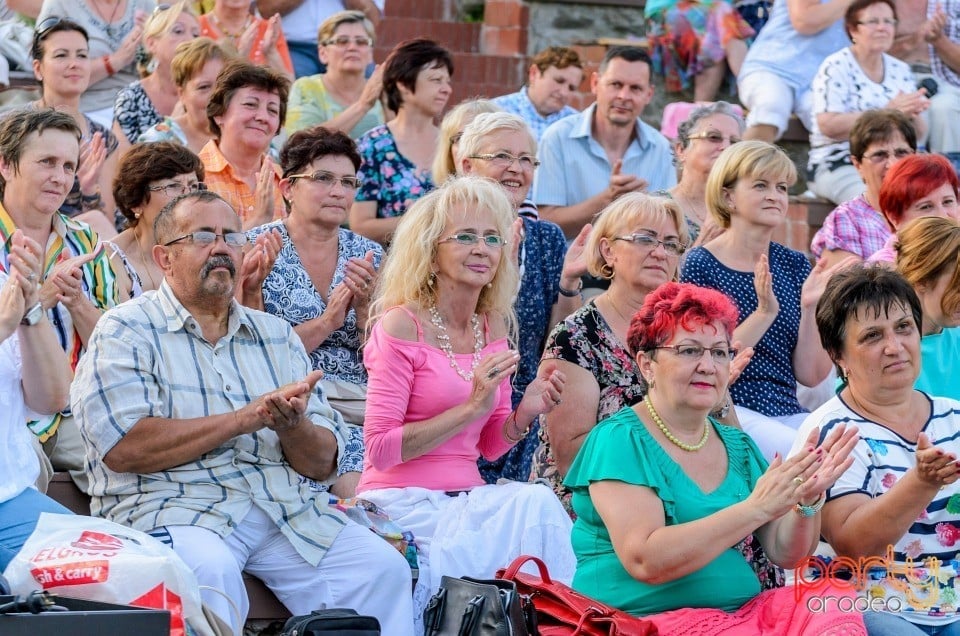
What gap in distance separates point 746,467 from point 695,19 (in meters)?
5.68

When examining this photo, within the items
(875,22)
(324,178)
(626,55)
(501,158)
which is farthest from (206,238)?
(875,22)

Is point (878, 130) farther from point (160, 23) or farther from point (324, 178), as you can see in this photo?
point (160, 23)

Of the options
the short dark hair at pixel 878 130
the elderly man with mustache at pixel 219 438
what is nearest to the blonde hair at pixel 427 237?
the elderly man with mustache at pixel 219 438

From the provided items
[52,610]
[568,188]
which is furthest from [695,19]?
[52,610]

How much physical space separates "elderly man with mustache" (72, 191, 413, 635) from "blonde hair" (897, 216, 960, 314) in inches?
80.4

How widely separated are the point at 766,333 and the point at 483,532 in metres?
1.75

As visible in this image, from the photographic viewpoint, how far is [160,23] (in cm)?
782

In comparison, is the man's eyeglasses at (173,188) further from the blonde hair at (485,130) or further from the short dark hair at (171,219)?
the blonde hair at (485,130)

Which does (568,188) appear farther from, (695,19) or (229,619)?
(229,619)

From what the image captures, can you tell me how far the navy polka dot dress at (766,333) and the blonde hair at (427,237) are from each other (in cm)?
113

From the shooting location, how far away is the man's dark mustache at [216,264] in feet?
14.7

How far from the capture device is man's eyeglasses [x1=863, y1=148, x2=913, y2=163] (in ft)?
23.0

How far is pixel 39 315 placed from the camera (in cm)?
445

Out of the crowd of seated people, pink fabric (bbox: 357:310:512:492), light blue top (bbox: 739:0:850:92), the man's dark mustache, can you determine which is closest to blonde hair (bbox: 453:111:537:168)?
the crowd of seated people
